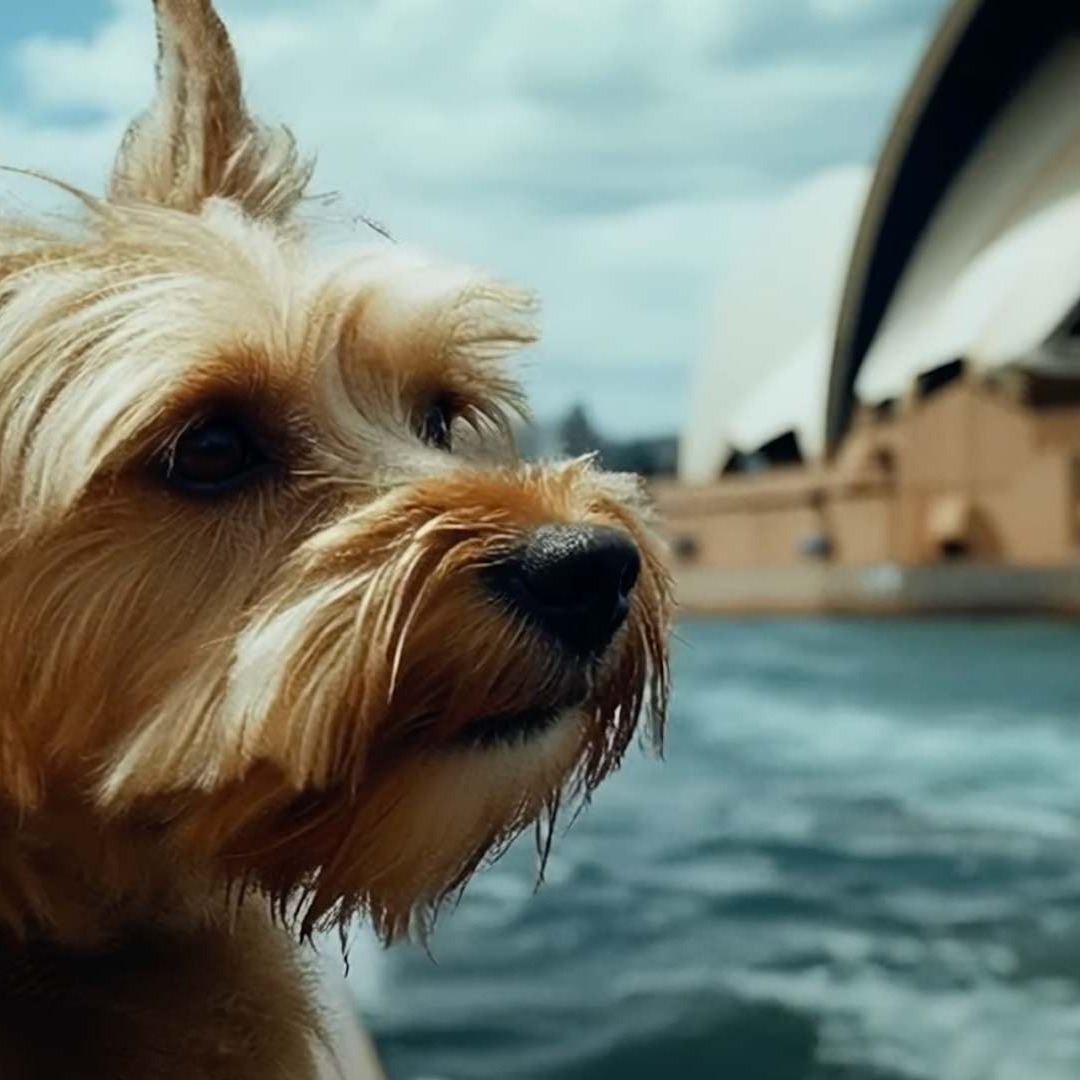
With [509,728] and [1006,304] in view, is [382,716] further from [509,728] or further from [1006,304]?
[1006,304]

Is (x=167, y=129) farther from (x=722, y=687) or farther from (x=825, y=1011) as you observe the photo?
(x=722, y=687)

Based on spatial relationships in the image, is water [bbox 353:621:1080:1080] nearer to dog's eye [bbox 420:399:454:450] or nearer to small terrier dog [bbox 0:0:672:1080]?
dog's eye [bbox 420:399:454:450]

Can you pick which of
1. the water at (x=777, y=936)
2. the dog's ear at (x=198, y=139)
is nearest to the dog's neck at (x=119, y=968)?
the dog's ear at (x=198, y=139)

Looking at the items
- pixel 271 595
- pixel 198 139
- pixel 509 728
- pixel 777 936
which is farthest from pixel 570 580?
pixel 777 936

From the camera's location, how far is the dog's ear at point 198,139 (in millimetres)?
2156

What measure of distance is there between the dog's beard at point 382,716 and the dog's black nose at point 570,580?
0.05 ft

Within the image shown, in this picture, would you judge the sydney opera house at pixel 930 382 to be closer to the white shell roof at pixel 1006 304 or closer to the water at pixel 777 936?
the white shell roof at pixel 1006 304

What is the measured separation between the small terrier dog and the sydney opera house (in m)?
23.8

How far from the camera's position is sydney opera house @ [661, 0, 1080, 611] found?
27.2 meters

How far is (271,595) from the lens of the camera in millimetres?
1922

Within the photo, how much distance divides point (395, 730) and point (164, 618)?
0.26 meters

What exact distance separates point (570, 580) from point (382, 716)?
20 cm

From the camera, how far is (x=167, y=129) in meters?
2.20

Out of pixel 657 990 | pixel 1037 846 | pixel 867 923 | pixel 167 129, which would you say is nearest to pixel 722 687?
pixel 1037 846
